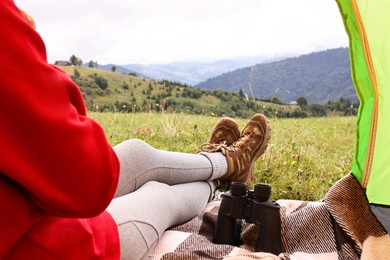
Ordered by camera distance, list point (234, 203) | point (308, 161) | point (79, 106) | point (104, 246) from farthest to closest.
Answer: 1. point (308, 161)
2. point (234, 203)
3. point (104, 246)
4. point (79, 106)

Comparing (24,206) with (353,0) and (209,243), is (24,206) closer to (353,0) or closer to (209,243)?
(209,243)

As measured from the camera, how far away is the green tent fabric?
5.28ft

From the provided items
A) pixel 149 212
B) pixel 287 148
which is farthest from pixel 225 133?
pixel 149 212

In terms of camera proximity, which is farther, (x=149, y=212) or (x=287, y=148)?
(x=287, y=148)

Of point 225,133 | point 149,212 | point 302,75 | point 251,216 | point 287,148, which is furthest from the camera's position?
point 302,75

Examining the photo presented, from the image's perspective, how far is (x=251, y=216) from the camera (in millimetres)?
1596

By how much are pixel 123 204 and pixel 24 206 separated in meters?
0.65

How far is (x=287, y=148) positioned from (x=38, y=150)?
9.53ft

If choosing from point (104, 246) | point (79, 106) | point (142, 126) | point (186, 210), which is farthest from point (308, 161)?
point (79, 106)

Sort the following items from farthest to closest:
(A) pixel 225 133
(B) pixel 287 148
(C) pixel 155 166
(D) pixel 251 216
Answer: (B) pixel 287 148
(A) pixel 225 133
(C) pixel 155 166
(D) pixel 251 216

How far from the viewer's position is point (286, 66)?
59.9 meters

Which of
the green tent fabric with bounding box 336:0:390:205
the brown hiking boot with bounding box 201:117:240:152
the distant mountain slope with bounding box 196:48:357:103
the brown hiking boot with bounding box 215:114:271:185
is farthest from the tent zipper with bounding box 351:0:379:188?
the distant mountain slope with bounding box 196:48:357:103

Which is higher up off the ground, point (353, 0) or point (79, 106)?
point (353, 0)

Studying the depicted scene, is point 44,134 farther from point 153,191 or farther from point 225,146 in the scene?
point 225,146
